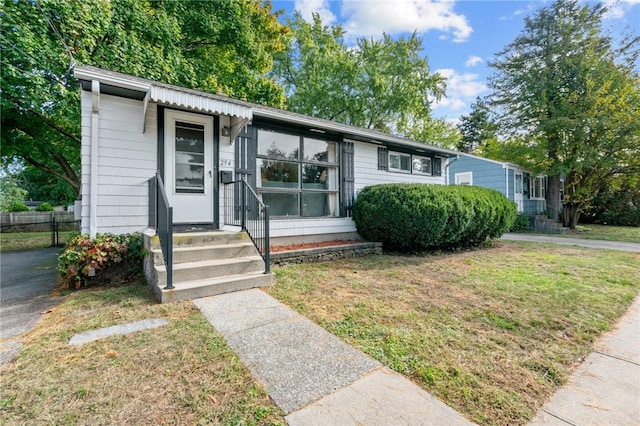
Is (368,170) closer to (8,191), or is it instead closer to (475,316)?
(475,316)

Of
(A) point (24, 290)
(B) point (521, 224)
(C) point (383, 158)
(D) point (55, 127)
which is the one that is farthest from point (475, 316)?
(B) point (521, 224)

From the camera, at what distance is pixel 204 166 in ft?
17.6

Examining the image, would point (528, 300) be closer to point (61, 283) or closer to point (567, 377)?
point (567, 377)

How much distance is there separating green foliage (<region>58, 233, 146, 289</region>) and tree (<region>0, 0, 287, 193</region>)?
3.05 m

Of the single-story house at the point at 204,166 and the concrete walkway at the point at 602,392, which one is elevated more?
the single-story house at the point at 204,166

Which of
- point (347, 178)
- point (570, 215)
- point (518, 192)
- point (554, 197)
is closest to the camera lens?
point (347, 178)

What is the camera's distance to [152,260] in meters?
3.89

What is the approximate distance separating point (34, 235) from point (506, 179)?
69.6 ft

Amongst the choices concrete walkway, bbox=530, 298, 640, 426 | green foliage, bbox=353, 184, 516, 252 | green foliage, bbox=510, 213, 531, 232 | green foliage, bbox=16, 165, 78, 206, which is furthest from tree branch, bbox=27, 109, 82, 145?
green foliage, bbox=510, 213, 531, 232

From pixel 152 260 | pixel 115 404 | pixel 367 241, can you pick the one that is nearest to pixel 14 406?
pixel 115 404

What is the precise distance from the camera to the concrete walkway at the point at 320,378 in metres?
1.66

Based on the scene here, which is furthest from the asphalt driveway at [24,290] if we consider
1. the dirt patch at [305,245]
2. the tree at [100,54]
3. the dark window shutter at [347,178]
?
the dark window shutter at [347,178]

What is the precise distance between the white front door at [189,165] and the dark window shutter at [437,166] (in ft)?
24.5

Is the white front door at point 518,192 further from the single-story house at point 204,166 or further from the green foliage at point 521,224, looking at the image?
the single-story house at point 204,166
